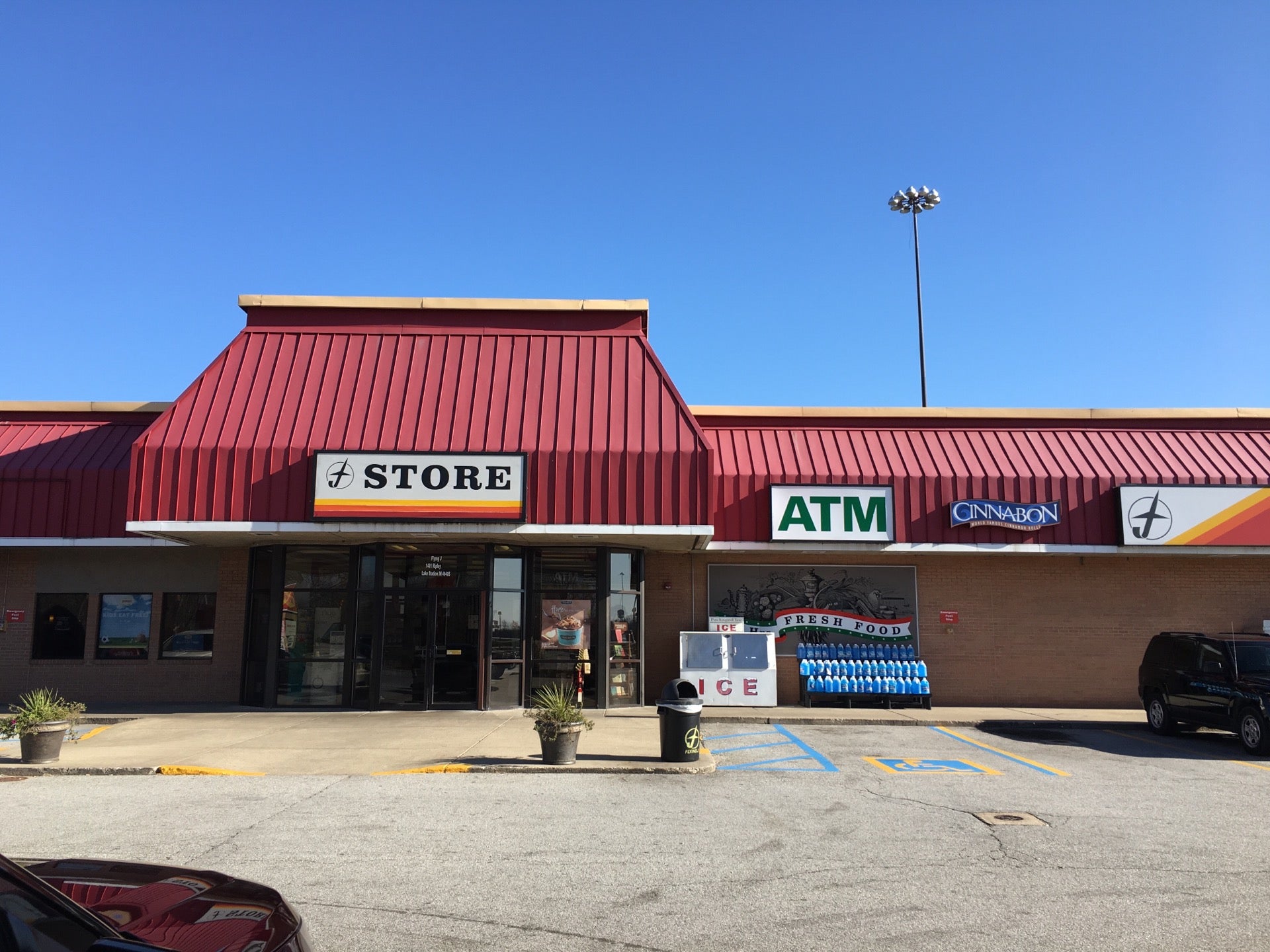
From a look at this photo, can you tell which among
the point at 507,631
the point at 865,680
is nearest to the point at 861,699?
the point at 865,680

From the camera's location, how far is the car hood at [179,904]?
3375 millimetres

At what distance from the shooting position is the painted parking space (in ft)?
41.6

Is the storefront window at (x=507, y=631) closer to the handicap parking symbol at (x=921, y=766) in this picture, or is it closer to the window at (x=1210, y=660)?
the handicap parking symbol at (x=921, y=766)

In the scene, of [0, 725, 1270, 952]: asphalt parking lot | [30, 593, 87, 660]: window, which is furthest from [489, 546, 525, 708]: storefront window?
[30, 593, 87, 660]: window

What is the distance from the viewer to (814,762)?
1309 cm

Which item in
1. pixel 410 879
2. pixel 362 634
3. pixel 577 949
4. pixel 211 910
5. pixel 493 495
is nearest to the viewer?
pixel 211 910

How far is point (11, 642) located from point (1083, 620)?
76.7 feet

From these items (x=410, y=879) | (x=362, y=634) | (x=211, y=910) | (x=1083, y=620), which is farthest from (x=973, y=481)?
(x=211, y=910)

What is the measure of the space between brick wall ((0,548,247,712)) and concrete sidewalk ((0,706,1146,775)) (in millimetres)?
1032

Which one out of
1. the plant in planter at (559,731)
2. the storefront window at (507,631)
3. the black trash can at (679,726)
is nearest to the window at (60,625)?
the storefront window at (507,631)

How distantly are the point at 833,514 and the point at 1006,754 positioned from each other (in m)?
6.67

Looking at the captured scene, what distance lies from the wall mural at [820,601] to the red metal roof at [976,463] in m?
1.39

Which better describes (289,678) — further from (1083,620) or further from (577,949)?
(1083,620)

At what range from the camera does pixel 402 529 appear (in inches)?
679
